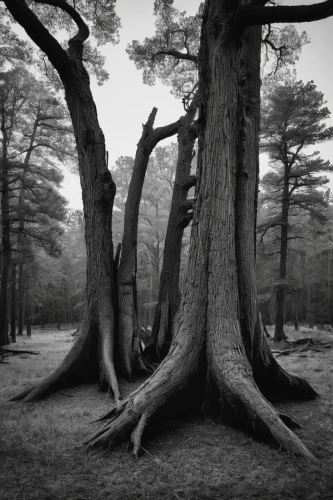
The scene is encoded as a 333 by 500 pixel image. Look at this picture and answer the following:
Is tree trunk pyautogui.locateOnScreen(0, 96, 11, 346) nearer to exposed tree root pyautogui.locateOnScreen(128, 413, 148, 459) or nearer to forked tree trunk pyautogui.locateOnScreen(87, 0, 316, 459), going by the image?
forked tree trunk pyautogui.locateOnScreen(87, 0, 316, 459)

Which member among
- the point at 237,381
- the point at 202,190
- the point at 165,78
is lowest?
the point at 237,381

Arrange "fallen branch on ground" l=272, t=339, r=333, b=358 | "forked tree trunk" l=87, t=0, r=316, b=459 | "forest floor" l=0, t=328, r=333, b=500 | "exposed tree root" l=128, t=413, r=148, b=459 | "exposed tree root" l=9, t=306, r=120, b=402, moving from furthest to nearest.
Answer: "fallen branch on ground" l=272, t=339, r=333, b=358, "exposed tree root" l=9, t=306, r=120, b=402, "forked tree trunk" l=87, t=0, r=316, b=459, "exposed tree root" l=128, t=413, r=148, b=459, "forest floor" l=0, t=328, r=333, b=500

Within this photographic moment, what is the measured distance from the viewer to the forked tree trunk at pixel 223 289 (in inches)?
146

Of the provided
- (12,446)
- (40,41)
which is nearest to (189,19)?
(40,41)

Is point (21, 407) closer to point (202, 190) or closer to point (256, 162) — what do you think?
point (202, 190)

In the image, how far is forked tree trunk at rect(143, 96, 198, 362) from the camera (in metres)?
→ 8.40

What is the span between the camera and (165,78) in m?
13.1

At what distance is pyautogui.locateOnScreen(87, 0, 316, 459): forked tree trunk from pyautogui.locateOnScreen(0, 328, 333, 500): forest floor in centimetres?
22

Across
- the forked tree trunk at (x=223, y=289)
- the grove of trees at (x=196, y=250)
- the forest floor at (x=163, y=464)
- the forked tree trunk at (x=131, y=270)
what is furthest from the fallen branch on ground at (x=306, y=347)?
the forest floor at (x=163, y=464)

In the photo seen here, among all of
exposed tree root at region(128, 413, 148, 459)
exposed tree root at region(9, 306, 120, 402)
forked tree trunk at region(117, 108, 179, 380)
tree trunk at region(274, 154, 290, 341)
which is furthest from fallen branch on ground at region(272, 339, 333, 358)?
exposed tree root at region(128, 413, 148, 459)

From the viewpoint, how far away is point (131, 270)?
7.73 m

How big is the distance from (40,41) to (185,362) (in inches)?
245

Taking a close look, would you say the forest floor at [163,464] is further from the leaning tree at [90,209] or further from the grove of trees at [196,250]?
the leaning tree at [90,209]

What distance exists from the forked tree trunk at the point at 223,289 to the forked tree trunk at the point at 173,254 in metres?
3.45
